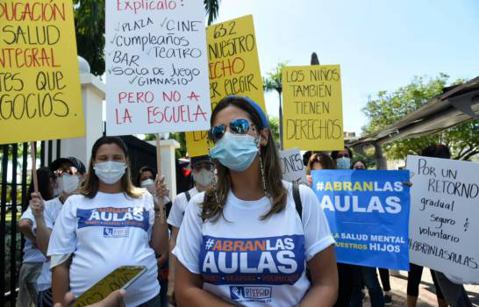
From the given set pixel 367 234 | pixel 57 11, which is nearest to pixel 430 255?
pixel 367 234

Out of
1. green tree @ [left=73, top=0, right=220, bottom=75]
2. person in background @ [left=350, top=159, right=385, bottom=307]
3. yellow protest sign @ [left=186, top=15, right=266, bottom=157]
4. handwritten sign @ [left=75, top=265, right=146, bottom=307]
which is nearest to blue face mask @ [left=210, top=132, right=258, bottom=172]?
handwritten sign @ [left=75, top=265, right=146, bottom=307]

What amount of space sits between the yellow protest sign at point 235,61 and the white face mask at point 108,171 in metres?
1.13

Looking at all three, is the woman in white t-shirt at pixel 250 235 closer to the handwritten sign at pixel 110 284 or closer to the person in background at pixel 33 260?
the handwritten sign at pixel 110 284

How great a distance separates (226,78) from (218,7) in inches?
407

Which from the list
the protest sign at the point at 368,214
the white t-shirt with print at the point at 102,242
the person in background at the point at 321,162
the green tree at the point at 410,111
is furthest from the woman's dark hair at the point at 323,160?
the green tree at the point at 410,111

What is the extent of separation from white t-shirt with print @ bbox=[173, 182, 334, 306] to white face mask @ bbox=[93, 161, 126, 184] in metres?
1.15

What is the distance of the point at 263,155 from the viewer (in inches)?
77.0

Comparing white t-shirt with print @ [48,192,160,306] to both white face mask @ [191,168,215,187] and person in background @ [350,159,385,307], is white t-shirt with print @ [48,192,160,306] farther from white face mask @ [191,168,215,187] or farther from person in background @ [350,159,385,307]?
person in background @ [350,159,385,307]

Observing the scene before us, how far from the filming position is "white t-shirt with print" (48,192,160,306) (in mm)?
2447

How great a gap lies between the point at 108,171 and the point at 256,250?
1489 millimetres

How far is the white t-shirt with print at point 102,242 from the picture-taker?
2447 millimetres

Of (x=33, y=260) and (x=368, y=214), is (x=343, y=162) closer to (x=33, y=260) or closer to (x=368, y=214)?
(x=368, y=214)

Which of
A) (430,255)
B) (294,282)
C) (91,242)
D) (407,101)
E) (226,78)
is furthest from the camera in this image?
(407,101)

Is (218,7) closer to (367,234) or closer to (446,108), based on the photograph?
(446,108)
